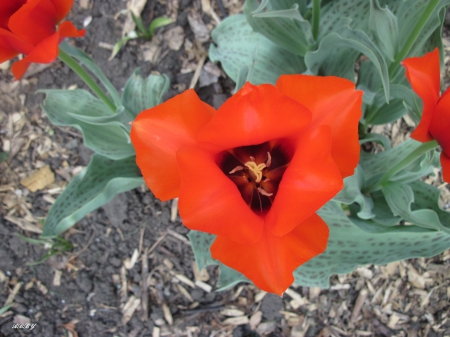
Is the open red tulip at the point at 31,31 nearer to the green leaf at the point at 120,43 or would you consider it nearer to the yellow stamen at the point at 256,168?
the yellow stamen at the point at 256,168

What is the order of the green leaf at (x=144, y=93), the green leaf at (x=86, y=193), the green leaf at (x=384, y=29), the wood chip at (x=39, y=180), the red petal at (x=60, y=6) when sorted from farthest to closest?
the wood chip at (x=39, y=180), the green leaf at (x=144, y=93), the green leaf at (x=86, y=193), the green leaf at (x=384, y=29), the red petal at (x=60, y=6)

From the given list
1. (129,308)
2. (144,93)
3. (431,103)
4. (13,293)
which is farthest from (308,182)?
(13,293)

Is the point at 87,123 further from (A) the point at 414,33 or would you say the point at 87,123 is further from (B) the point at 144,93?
(A) the point at 414,33

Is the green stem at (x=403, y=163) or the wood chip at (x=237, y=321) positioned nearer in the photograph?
the green stem at (x=403, y=163)

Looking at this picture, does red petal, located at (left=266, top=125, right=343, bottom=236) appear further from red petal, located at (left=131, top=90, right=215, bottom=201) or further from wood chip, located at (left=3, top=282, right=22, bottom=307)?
wood chip, located at (left=3, top=282, right=22, bottom=307)

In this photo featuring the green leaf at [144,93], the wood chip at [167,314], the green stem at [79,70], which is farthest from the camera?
the wood chip at [167,314]

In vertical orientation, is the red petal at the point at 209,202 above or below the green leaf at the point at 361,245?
above

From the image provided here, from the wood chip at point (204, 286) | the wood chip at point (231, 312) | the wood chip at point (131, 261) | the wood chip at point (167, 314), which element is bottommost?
the wood chip at point (231, 312)

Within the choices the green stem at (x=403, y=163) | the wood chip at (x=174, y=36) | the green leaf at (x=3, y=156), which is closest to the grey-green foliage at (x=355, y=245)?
the green stem at (x=403, y=163)
